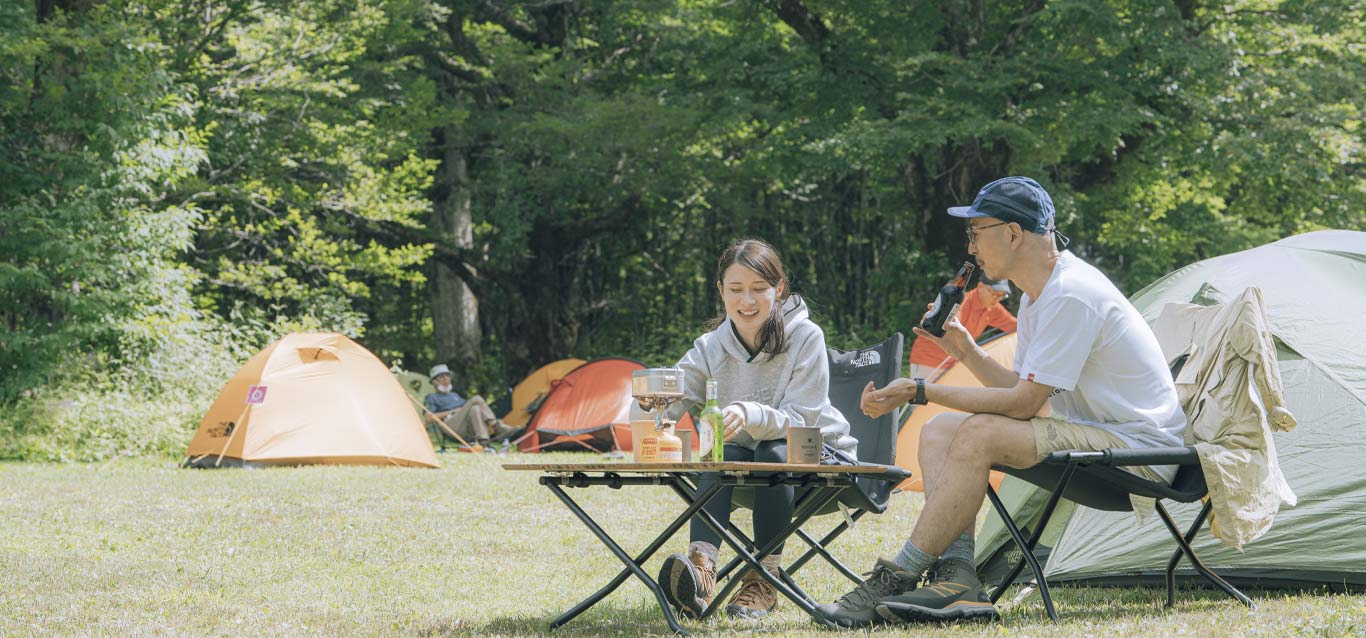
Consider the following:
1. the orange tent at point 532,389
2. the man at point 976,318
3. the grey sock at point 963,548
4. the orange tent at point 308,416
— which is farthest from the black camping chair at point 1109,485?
the orange tent at point 532,389

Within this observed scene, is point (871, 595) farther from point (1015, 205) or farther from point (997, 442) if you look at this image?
point (1015, 205)

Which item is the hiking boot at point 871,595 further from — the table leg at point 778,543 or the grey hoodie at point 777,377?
the grey hoodie at point 777,377

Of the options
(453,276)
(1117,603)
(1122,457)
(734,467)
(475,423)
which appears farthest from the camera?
(453,276)

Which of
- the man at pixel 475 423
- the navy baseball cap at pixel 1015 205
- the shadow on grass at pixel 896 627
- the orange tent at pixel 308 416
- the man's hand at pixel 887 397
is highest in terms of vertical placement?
the navy baseball cap at pixel 1015 205

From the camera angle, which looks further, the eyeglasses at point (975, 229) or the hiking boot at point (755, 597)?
the hiking boot at point (755, 597)

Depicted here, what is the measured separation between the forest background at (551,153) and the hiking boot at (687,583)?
8.60 metres

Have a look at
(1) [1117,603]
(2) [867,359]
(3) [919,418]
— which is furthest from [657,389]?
(3) [919,418]

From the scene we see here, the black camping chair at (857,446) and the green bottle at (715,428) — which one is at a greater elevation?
the green bottle at (715,428)

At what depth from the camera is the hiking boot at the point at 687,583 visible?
12.1 ft

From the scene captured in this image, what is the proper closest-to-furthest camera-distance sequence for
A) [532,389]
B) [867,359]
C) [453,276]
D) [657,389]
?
[657,389]
[867,359]
[532,389]
[453,276]

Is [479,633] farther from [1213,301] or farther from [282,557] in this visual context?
[1213,301]

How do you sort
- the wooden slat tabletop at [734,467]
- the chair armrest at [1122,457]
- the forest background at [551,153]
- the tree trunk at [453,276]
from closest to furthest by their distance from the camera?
the wooden slat tabletop at [734,467], the chair armrest at [1122,457], the forest background at [551,153], the tree trunk at [453,276]

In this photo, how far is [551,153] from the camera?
1628cm

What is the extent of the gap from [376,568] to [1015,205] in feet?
9.24
